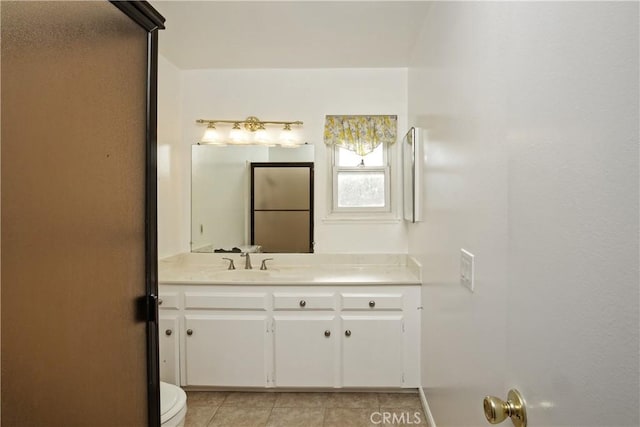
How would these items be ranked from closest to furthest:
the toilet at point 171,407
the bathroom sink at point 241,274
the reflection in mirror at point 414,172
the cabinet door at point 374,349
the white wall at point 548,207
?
the white wall at point 548,207 < the toilet at point 171,407 < the reflection in mirror at point 414,172 < the cabinet door at point 374,349 < the bathroom sink at point 241,274

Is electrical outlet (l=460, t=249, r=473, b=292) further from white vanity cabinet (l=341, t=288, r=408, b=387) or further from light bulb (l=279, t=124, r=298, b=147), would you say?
light bulb (l=279, t=124, r=298, b=147)

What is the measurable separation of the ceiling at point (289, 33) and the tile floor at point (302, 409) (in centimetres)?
249

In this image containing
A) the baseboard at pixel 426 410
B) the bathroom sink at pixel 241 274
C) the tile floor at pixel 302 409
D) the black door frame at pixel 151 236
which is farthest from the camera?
the bathroom sink at pixel 241 274

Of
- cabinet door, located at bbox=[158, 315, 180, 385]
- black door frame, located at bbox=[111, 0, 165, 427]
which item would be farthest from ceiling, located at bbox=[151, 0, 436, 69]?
cabinet door, located at bbox=[158, 315, 180, 385]

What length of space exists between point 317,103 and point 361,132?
1.50ft

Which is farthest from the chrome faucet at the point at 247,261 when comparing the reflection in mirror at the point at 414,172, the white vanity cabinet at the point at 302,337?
the reflection in mirror at the point at 414,172

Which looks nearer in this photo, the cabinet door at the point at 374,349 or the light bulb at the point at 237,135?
the cabinet door at the point at 374,349

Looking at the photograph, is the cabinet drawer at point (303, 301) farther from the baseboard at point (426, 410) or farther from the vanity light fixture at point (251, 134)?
the vanity light fixture at point (251, 134)

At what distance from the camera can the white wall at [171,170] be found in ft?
9.39

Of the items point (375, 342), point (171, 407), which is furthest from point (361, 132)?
point (171, 407)

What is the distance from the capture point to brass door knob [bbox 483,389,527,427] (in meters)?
0.80

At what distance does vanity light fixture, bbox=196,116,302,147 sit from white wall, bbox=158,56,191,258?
22 centimetres

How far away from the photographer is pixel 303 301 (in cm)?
253

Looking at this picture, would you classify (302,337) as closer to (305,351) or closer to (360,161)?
(305,351)
